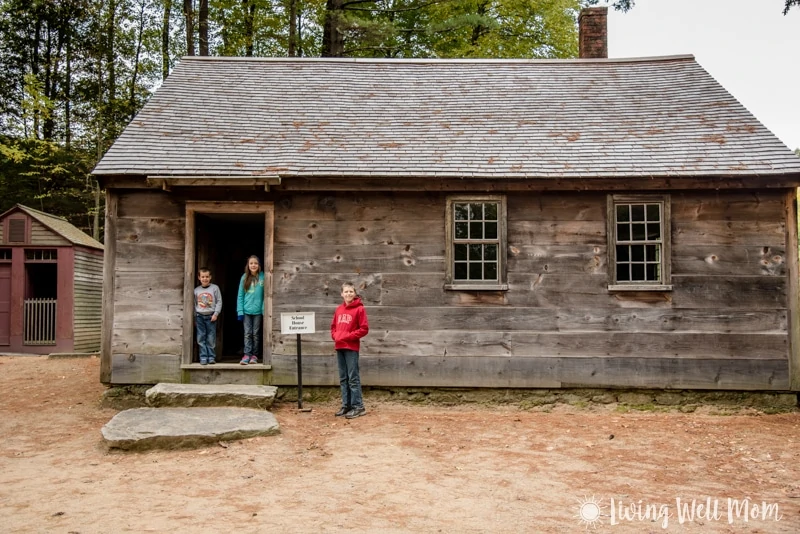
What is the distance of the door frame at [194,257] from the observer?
380 inches

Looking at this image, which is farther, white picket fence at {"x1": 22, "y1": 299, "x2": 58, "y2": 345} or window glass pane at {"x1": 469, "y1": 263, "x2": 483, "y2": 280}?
white picket fence at {"x1": 22, "y1": 299, "x2": 58, "y2": 345}

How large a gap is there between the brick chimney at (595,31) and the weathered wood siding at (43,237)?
14.8 m

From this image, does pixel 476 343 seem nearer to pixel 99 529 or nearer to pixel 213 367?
pixel 213 367

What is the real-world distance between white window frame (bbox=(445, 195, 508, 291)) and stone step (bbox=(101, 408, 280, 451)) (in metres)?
3.45

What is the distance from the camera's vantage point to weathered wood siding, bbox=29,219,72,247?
1769 centimetres

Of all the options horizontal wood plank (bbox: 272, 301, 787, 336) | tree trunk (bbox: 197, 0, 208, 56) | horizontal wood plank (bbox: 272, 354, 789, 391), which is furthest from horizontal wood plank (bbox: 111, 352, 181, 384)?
tree trunk (bbox: 197, 0, 208, 56)

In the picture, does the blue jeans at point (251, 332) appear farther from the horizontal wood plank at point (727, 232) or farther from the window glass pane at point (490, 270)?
the horizontal wood plank at point (727, 232)

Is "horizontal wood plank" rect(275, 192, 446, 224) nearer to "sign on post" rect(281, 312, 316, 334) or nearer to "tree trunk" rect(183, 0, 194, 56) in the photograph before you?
"sign on post" rect(281, 312, 316, 334)

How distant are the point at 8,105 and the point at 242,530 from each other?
27277 mm

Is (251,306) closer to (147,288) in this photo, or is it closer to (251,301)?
(251,301)

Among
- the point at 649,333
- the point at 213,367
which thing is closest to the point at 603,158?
the point at 649,333

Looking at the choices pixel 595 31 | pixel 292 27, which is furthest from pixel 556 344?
pixel 292 27

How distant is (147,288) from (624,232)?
293 inches

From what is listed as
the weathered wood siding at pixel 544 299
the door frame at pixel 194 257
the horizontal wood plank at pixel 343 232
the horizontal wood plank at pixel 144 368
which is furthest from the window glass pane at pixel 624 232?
the horizontal wood plank at pixel 144 368
